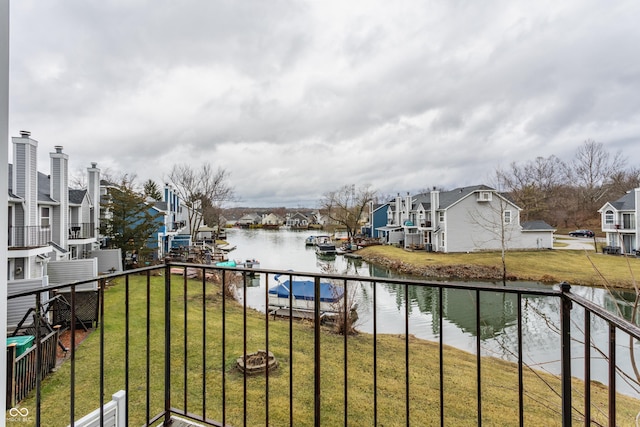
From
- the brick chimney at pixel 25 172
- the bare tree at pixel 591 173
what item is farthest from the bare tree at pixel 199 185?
the bare tree at pixel 591 173

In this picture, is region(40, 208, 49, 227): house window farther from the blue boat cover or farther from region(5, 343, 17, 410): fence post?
region(5, 343, 17, 410): fence post

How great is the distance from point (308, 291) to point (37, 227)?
6942 mm

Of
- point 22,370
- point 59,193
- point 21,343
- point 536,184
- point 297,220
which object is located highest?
point 536,184

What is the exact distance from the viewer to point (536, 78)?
7.88 m

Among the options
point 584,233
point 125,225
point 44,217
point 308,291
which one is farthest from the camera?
point 125,225

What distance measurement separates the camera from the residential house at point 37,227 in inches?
263

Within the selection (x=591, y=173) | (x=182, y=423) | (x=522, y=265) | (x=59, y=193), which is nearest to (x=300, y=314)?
(x=182, y=423)

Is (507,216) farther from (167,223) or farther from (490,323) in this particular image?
(167,223)

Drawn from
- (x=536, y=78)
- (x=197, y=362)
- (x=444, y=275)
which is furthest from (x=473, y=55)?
(x=444, y=275)

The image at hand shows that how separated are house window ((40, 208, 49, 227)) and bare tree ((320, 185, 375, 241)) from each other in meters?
21.0

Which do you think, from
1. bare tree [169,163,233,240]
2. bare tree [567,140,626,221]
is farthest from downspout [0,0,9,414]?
bare tree [169,163,233,240]

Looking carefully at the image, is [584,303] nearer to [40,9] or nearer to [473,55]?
[40,9]

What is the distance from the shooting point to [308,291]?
8.52 metres

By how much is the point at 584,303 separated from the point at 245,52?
706 centimetres
